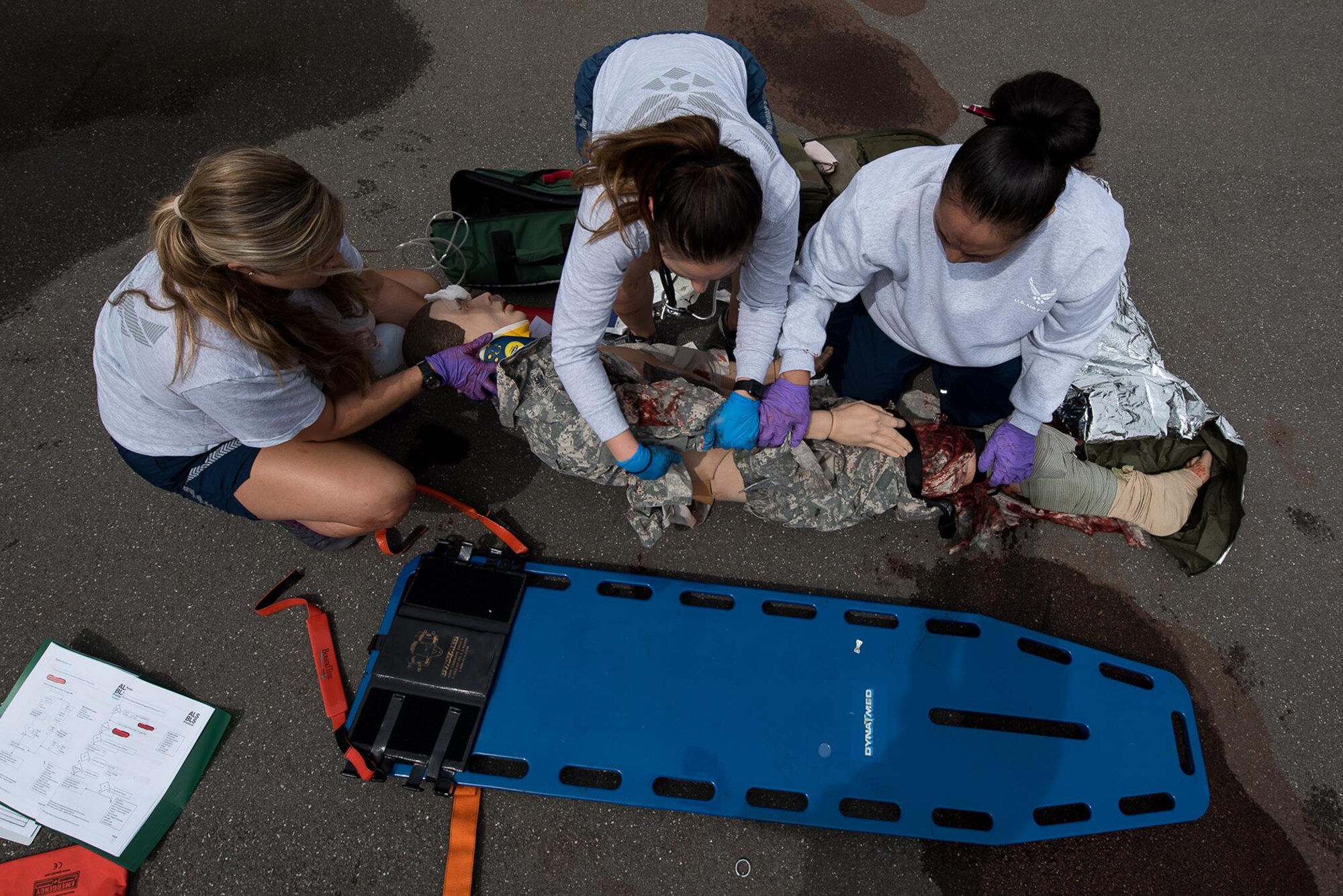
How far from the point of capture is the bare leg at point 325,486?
1916mm

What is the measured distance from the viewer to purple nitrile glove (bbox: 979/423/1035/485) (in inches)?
81.1

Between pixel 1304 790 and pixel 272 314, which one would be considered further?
pixel 1304 790

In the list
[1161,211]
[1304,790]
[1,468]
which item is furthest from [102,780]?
[1161,211]

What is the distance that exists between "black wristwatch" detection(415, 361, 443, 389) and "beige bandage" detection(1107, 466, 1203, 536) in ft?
7.46

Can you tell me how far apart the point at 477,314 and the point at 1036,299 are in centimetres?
175

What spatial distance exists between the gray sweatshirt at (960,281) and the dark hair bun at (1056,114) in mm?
266

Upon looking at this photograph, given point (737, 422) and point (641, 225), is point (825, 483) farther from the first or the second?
point (641, 225)

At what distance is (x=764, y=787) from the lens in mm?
1924

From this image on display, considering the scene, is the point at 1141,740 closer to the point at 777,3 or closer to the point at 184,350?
the point at 184,350

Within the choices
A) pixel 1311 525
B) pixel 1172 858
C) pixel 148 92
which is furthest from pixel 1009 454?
pixel 148 92

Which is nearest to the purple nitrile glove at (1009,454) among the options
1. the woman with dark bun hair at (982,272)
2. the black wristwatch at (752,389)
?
the woman with dark bun hair at (982,272)

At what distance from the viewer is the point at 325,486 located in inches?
76.0

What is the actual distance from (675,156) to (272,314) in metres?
1.07

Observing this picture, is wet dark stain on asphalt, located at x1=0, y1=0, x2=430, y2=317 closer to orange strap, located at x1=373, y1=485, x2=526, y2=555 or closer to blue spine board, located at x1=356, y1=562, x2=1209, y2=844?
orange strap, located at x1=373, y1=485, x2=526, y2=555
